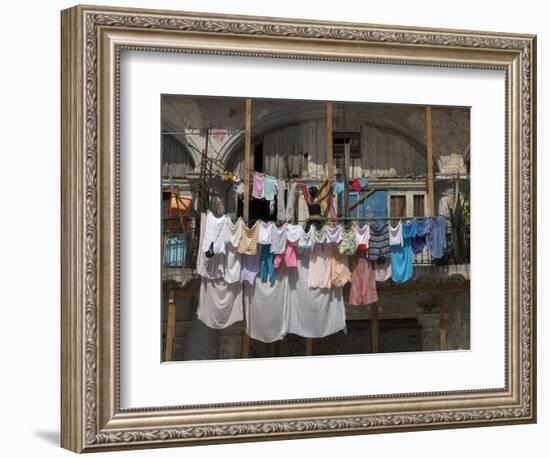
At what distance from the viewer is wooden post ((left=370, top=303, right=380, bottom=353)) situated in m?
8.17

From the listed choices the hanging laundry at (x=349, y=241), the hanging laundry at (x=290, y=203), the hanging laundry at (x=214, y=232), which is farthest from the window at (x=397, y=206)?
the hanging laundry at (x=214, y=232)

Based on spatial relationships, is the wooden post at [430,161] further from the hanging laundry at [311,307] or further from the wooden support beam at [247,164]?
the wooden support beam at [247,164]

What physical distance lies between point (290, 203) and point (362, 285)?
2.37ft

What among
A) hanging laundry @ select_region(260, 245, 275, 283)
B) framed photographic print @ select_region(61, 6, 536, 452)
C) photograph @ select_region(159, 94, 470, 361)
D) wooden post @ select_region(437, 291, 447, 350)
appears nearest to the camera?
framed photographic print @ select_region(61, 6, 536, 452)

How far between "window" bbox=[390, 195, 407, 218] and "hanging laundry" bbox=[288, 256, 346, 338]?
0.64 metres

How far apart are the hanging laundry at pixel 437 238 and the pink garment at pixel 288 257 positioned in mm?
946

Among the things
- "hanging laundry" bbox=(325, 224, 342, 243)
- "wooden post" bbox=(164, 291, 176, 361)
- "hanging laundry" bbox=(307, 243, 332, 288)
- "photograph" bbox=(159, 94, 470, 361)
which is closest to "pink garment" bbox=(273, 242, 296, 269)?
"photograph" bbox=(159, 94, 470, 361)

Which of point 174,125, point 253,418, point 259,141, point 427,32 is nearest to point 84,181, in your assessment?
point 174,125

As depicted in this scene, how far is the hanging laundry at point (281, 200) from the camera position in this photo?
26.6 feet

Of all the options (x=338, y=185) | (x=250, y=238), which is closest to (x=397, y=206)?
(x=338, y=185)

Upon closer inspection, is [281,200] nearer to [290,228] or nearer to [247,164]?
[290,228]

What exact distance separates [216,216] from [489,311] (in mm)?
2012

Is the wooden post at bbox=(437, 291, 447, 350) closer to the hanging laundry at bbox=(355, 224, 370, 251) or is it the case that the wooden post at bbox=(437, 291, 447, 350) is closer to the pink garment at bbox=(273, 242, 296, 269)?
the hanging laundry at bbox=(355, 224, 370, 251)

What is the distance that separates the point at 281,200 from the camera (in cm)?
815
